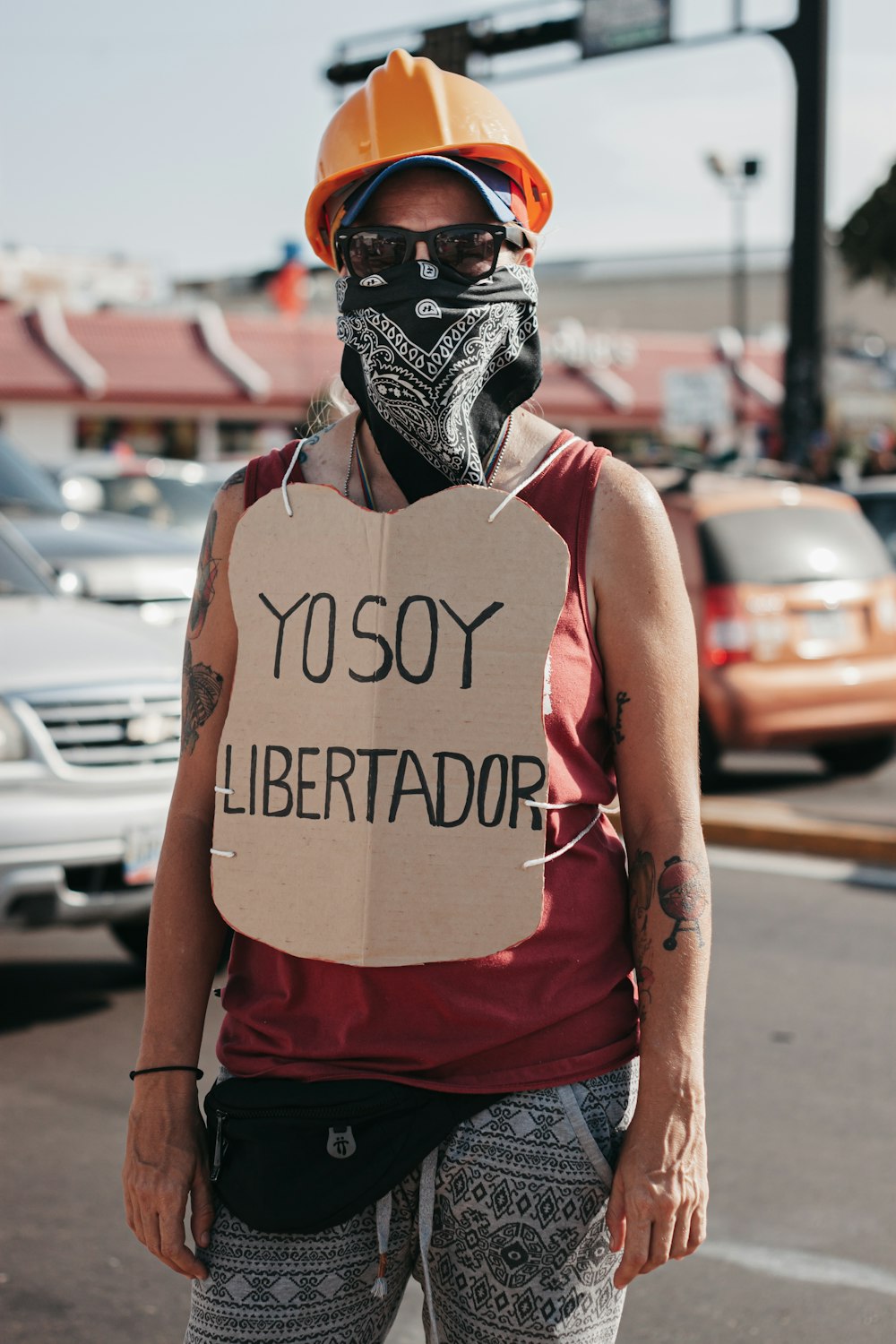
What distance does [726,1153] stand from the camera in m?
4.41

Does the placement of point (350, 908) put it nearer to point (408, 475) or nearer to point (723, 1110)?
point (408, 475)

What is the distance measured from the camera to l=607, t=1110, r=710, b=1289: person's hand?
1767 mm

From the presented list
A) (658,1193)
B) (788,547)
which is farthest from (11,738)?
(788,547)

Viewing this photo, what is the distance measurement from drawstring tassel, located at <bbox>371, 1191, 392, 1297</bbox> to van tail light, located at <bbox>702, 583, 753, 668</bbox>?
24.7 feet

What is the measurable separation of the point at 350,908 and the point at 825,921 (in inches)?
214

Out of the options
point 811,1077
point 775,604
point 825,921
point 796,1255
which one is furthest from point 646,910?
point 775,604

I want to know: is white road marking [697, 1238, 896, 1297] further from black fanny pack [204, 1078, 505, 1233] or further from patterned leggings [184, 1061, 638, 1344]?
black fanny pack [204, 1078, 505, 1233]

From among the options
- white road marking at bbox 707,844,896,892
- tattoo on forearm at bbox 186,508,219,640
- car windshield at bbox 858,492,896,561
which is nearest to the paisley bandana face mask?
tattoo on forearm at bbox 186,508,219,640

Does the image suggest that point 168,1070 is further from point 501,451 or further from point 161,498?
point 161,498

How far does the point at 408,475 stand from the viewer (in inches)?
76.9

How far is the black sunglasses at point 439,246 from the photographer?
6.25 ft

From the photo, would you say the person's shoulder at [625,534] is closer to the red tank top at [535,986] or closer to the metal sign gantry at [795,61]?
the red tank top at [535,986]

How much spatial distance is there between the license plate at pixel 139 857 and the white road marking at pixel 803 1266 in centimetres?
222

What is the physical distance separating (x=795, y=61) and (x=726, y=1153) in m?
12.9
